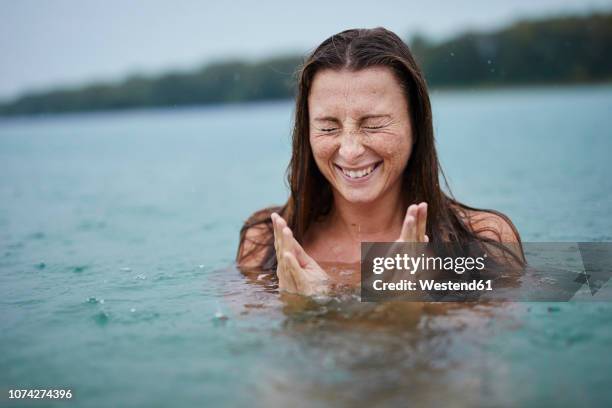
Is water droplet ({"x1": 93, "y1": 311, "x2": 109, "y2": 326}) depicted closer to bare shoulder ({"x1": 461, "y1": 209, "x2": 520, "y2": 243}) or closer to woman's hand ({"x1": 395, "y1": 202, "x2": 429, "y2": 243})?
woman's hand ({"x1": 395, "y1": 202, "x2": 429, "y2": 243})

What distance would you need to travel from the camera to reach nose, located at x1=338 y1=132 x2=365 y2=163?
4.38 meters

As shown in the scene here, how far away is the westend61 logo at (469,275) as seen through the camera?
157 inches

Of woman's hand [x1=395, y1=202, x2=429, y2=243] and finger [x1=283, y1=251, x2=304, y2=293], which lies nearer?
woman's hand [x1=395, y1=202, x2=429, y2=243]

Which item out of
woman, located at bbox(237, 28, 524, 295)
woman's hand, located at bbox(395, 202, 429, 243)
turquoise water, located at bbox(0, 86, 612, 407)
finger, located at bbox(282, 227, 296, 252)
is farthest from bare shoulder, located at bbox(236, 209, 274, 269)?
woman's hand, located at bbox(395, 202, 429, 243)

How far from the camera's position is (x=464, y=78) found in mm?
32625

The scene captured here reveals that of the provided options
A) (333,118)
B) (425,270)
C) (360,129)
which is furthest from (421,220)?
(333,118)

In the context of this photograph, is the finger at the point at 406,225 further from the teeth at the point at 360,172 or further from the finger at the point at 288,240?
the teeth at the point at 360,172

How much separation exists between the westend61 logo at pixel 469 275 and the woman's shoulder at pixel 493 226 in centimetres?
7

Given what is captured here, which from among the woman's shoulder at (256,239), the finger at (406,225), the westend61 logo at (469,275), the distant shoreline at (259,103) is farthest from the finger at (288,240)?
the distant shoreline at (259,103)

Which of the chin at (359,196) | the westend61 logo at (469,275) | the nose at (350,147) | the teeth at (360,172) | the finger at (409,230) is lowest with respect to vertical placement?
the westend61 logo at (469,275)

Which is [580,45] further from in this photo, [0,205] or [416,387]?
[416,387]

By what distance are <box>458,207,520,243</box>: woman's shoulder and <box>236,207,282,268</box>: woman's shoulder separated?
1.47 m

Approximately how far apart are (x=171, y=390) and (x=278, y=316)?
0.95 metres

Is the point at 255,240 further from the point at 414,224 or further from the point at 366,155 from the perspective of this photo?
the point at 414,224
